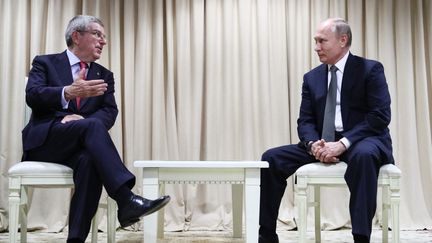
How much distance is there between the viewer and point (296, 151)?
3033 mm

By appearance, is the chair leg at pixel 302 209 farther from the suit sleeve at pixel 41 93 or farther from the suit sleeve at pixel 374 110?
the suit sleeve at pixel 41 93

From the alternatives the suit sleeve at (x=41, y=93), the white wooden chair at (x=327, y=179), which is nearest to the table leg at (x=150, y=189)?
the suit sleeve at (x=41, y=93)

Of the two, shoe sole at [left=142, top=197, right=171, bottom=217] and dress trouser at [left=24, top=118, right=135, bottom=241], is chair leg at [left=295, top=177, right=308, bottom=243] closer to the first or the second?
shoe sole at [left=142, top=197, right=171, bottom=217]

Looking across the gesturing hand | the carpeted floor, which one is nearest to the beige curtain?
the carpeted floor

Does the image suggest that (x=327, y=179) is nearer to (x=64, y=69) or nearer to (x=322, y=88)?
(x=322, y=88)

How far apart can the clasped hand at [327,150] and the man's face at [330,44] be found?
547 mm

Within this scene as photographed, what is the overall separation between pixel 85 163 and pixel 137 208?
364mm

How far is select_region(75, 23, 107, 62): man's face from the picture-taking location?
10.0 feet

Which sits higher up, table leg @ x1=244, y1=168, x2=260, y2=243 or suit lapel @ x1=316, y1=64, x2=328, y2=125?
suit lapel @ x1=316, y1=64, x2=328, y2=125

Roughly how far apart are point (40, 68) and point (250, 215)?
1.38 m

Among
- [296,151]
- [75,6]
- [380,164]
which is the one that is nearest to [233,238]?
[296,151]

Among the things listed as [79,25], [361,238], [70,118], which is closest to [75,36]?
[79,25]

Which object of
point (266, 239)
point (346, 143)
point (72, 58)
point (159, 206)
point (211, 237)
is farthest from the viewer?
point (211, 237)

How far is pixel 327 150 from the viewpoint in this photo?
9.23ft
